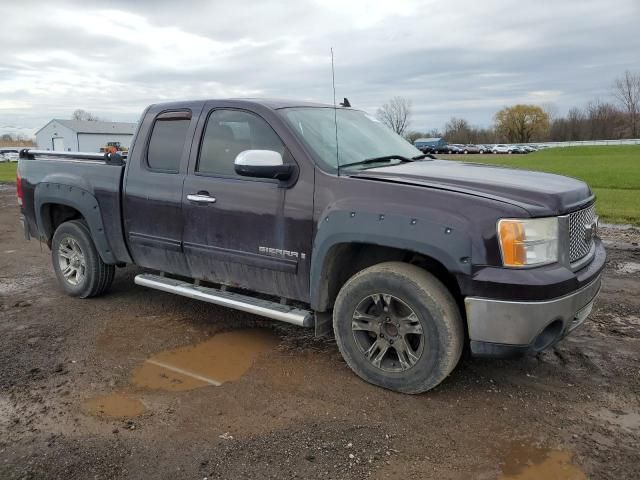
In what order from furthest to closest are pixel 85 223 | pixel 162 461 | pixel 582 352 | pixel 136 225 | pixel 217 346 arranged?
pixel 85 223
pixel 136 225
pixel 217 346
pixel 582 352
pixel 162 461

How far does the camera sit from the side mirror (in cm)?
391

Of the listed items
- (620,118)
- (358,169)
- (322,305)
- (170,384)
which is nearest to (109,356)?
(170,384)

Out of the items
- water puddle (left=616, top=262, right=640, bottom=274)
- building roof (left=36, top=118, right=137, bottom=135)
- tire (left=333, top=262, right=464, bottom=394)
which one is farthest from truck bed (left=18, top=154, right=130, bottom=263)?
building roof (left=36, top=118, right=137, bottom=135)

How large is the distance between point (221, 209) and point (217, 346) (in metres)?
1.16

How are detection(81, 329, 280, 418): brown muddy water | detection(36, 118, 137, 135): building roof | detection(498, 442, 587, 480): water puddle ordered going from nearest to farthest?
detection(498, 442, 587, 480): water puddle
detection(81, 329, 280, 418): brown muddy water
detection(36, 118, 137, 135): building roof

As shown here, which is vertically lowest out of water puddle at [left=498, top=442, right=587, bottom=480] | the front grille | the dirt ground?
water puddle at [left=498, top=442, right=587, bottom=480]

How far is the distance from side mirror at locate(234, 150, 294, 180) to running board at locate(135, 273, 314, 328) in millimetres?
1009

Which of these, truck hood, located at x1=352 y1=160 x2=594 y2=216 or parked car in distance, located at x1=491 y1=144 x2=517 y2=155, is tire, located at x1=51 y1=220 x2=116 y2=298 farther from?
parked car in distance, located at x1=491 y1=144 x2=517 y2=155

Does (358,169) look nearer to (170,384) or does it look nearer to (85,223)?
(170,384)

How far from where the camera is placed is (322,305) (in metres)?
4.01

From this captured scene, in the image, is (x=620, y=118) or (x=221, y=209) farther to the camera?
(x=620, y=118)

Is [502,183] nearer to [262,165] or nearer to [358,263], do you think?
[358,263]

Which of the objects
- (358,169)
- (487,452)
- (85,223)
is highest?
(358,169)

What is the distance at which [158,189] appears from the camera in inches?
190
